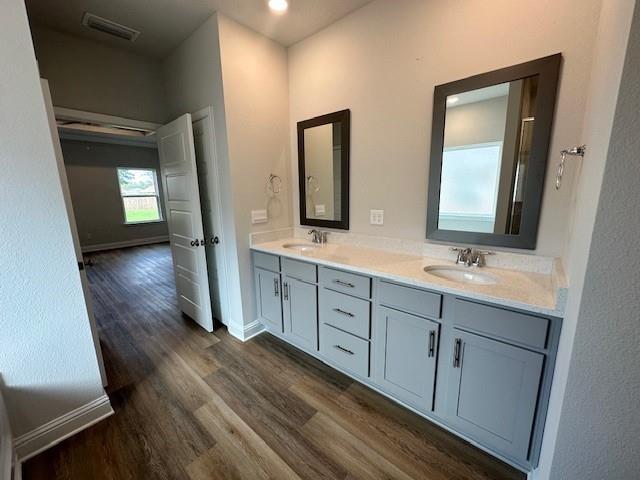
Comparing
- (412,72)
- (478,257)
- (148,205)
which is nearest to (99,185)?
(148,205)

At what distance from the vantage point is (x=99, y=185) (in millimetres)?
6328

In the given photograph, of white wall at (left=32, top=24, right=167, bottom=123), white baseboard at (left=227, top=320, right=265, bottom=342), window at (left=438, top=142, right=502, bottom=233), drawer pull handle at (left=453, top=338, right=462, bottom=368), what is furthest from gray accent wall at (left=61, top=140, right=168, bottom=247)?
drawer pull handle at (left=453, top=338, right=462, bottom=368)

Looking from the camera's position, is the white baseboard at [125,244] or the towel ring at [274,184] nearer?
the towel ring at [274,184]

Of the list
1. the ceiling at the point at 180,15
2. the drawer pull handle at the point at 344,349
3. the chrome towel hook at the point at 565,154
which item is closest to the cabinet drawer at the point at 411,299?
the drawer pull handle at the point at 344,349

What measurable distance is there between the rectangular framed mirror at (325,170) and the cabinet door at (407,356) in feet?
3.22

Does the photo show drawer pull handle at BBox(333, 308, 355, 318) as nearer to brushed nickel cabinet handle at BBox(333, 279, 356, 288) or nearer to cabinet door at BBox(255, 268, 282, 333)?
brushed nickel cabinet handle at BBox(333, 279, 356, 288)

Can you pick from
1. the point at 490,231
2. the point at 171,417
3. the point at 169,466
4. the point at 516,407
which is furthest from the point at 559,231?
the point at 171,417

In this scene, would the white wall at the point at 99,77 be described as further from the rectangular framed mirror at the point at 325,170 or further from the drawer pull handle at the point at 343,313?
the drawer pull handle at the point at 343,313

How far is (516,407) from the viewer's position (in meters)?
1.22

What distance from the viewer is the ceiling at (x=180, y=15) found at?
6.15 ft

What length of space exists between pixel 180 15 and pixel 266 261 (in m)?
2.00

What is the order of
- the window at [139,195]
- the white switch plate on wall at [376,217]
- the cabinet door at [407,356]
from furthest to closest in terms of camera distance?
1. the window at [139,195]
2. the white switch plate on wall at [376,217]
3. the cabinet door at [407,356]

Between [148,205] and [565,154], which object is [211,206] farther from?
[148,205]

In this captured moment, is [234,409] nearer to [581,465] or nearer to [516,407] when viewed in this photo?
[516,407]
